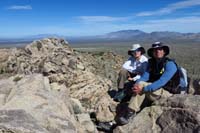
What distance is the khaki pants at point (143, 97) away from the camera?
37.1 ft

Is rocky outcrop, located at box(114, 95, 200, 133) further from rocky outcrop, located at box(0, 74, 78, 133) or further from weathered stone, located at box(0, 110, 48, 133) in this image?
weathered stone, located at box(0, 110, 48, 133)

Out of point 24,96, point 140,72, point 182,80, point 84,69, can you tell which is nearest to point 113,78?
point 84,69

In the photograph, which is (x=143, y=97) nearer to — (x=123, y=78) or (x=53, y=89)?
(x=123, y=78)

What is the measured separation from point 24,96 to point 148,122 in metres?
3.83

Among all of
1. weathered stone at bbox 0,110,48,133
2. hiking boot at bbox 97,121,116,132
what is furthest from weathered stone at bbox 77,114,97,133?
weathered stone at bbox 0,110,48,133

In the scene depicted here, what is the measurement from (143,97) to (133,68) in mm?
2441

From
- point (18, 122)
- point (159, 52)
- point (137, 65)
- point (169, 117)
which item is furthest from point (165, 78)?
point (18, 122)

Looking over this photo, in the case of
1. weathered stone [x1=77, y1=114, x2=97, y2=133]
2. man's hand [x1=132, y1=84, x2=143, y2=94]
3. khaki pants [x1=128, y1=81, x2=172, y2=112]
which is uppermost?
man's hand [x1=132, y1=84, x2=143, y2=94]

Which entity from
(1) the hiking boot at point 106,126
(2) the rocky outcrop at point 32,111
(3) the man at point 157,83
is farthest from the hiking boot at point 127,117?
(2) the rocky outcrop at point 32,111

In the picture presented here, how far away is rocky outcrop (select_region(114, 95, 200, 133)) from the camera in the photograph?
10031 mm

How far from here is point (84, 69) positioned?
17.8m

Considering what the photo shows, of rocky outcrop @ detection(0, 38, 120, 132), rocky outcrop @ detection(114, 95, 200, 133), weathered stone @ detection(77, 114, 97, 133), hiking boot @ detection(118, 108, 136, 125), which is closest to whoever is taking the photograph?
rocky outcrop @ detection(0, 38, 120, 132)

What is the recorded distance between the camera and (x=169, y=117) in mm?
10539

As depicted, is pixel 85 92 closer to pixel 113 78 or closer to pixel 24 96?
pixel 24 96
